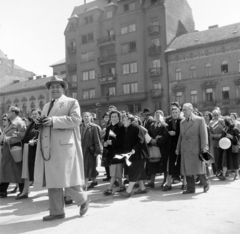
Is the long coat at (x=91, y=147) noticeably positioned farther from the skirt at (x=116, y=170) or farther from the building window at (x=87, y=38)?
the building window at (x=87, y=38)

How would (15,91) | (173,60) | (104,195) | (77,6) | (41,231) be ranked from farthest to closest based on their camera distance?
1. (15,91)
2. (77,6)
3. (173,60)
4. (104,195)
5. (41,231)

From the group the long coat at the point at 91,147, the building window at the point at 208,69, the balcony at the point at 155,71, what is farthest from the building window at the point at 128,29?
the long coat at the point at 91,147

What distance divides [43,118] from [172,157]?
4.00m

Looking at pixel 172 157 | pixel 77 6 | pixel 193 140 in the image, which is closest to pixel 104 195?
pixel 172 157

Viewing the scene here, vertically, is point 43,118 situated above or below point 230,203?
above

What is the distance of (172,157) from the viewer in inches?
307

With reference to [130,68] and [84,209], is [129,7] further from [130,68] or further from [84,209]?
[84,209]

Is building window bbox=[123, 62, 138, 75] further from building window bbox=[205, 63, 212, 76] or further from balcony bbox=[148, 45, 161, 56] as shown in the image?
building window bbox=[205, 63, 212, 76]

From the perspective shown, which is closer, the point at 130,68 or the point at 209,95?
the point at 209,95

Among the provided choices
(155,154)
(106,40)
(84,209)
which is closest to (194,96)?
(106,40)

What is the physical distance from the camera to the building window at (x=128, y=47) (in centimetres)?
4028

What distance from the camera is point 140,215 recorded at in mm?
5195

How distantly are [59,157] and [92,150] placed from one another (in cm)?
302

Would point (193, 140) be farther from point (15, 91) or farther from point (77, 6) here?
point (15, 91)
